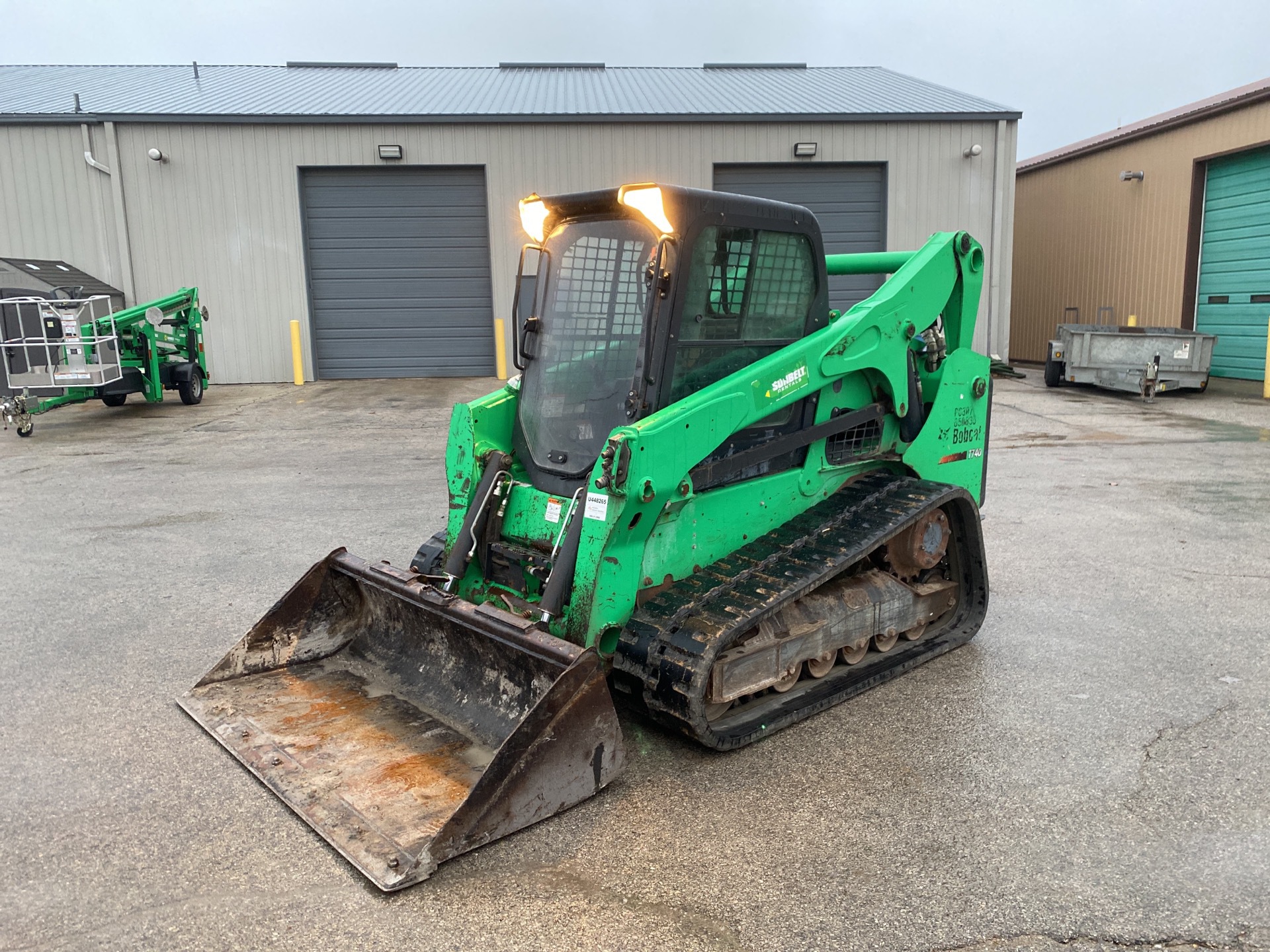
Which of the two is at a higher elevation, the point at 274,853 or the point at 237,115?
the point at 237,115

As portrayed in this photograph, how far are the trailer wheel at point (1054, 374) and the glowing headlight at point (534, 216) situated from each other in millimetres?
14824

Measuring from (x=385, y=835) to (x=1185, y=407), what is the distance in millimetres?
14376

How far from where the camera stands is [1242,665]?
4484 millimetres

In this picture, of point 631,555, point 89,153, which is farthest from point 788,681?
point 89,153

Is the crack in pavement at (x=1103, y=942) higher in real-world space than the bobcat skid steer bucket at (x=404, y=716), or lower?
lower

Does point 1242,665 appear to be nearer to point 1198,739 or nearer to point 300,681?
point 1198,739

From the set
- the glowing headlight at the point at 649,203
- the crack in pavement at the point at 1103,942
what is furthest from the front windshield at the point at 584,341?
the crack in pavement at the point at 1103,942

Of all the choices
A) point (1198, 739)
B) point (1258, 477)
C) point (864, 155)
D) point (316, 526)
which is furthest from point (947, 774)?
point (864, 155)

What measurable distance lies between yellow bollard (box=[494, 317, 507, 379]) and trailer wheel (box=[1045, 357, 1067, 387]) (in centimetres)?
1018

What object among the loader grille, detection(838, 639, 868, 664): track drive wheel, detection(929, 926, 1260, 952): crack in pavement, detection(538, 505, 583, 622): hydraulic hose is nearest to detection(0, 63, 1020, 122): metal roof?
the loader grille

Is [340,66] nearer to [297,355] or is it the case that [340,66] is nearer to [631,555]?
[297,355]

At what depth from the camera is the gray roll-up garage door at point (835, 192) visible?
18.9 m

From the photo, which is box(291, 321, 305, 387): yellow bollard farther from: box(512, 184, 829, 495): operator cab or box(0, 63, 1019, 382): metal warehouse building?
box(512, 184, 829, 495): operator cab

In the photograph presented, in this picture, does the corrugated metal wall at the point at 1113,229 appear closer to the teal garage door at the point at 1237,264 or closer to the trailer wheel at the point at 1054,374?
the teal garage door at the point at 1237,264
